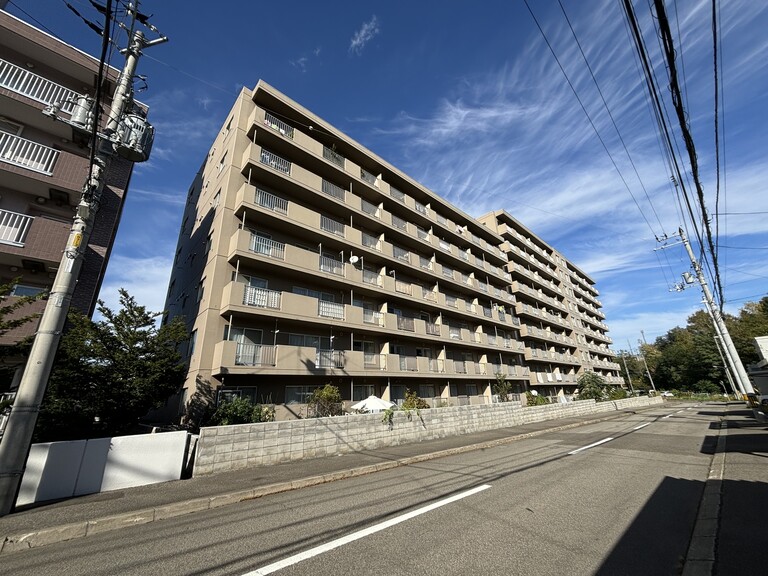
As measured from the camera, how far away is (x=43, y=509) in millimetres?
5832

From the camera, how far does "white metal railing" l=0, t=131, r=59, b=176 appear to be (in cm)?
1105

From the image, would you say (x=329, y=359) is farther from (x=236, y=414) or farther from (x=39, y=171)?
(x=39, y=171)

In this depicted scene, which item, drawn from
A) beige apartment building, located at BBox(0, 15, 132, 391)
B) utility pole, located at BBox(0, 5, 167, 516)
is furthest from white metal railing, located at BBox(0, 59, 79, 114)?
utility pole, located at BBox(0, 5, 167, 516)

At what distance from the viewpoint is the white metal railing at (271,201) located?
48.8ft

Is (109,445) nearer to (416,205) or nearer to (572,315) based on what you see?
(416,205)

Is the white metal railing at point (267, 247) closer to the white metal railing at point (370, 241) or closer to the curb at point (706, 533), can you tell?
the white metal railing at point (370, 241)

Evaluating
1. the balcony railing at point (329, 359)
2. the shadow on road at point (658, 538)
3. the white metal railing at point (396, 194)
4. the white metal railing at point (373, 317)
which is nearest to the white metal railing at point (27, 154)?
the balcony railing at point (329, 359)

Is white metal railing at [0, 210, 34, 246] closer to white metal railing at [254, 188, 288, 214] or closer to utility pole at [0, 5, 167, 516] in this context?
utility pole at [0, 5, 167, 516]

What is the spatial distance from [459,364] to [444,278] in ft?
21.5

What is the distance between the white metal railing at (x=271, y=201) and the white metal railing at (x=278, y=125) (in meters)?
3.71

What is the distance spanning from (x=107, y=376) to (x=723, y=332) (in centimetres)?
3014

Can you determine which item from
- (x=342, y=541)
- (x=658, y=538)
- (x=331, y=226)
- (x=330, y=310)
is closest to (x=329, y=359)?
(x=330, y=310)

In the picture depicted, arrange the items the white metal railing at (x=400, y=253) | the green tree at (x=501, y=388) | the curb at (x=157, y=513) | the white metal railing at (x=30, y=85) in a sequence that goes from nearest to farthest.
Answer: the curb at (x=157, y=513) < the white metal railing at (x=30, y=85) < the white metal railing at (x=400, y=253) < the green tree at (x=501, y=388)

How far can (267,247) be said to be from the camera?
573 inches
